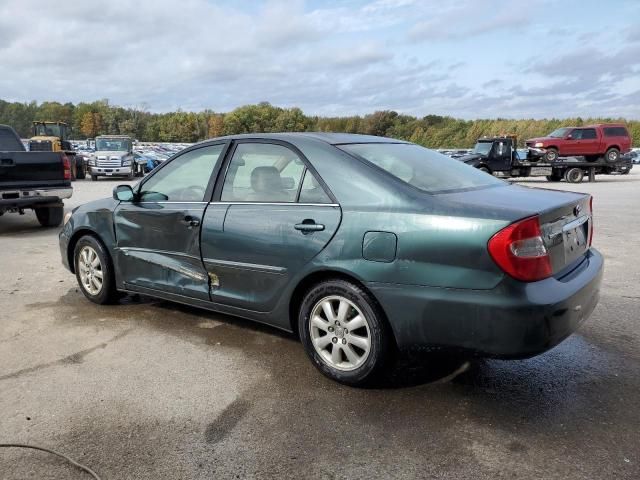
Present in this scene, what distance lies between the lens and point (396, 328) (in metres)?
3.16

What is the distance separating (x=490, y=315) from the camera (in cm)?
285

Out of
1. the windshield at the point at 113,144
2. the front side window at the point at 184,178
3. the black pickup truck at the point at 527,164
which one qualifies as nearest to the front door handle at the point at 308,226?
the front side window at the point at 184,178

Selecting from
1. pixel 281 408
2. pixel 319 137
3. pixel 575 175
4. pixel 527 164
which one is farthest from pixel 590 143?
pixel 281 408

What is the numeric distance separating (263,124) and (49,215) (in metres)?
81.4

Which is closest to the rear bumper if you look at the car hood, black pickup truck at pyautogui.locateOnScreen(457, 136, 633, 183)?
the car hood

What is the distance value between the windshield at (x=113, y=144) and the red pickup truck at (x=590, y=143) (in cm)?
1913

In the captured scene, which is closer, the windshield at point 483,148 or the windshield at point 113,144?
the windshield at point 483,148

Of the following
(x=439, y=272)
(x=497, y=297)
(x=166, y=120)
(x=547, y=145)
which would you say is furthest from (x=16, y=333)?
(x=166, y=120)

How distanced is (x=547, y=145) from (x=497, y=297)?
25.0 metres

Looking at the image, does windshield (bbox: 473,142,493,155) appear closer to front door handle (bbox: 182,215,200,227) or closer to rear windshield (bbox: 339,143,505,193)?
rear windshield (bbox: 339,143,505,193)

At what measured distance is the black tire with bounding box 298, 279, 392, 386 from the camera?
3230 millimetres

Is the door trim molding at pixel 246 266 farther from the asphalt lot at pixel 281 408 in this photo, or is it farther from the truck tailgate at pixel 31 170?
the truck tailgate at pixel 31 170

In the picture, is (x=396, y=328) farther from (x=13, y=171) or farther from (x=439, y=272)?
(x=13, y=171)

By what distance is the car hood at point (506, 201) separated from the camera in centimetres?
294
